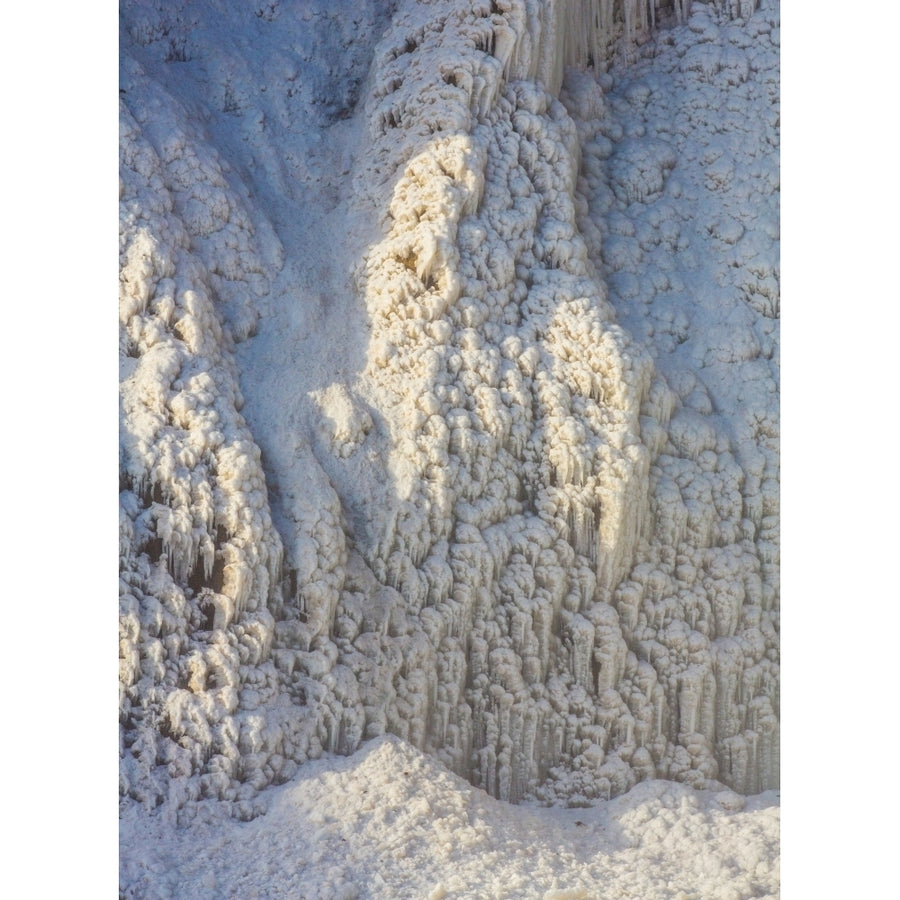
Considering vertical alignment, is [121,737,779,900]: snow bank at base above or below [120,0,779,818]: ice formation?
below

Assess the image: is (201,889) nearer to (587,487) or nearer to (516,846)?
(516,846)

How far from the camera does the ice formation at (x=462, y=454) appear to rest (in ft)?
12.6

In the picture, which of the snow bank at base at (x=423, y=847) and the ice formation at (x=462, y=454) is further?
the ice formation at (x=462, y=454)

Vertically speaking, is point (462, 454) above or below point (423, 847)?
above

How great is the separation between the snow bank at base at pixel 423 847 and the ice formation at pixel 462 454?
5.3 inches

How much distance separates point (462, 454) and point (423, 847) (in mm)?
1281

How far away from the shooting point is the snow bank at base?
11.4ft

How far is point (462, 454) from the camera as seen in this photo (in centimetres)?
424

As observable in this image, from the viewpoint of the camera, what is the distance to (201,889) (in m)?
3.41

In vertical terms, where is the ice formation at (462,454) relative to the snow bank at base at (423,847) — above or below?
above

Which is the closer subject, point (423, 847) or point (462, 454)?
point (423, 847)

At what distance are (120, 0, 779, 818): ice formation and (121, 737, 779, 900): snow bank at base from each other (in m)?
0.13

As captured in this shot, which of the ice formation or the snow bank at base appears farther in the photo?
the ice formation
